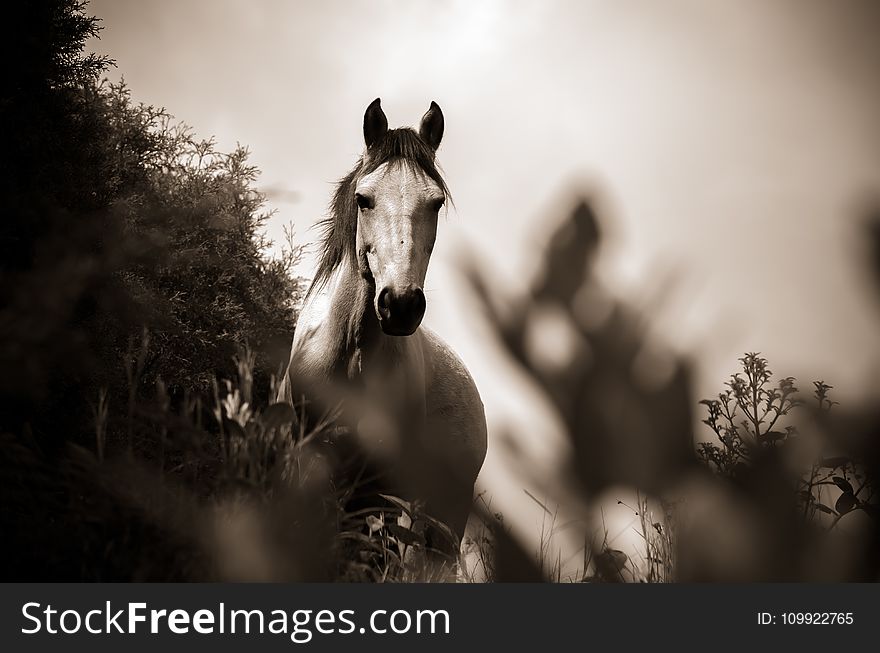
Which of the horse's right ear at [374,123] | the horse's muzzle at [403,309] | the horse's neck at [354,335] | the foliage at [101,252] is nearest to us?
the foliage at [101,252]

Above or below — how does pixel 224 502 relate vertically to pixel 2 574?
above

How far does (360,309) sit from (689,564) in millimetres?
3987

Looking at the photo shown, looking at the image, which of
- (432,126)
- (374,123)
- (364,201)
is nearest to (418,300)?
(364,201)

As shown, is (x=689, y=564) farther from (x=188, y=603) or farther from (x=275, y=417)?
(x=275, y=417)

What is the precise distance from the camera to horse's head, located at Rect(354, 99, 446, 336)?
369 cm

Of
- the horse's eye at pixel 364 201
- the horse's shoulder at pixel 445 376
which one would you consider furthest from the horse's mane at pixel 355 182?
the horse's shoulder at pixel 445 376

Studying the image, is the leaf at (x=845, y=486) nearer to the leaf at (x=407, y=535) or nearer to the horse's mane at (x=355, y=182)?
the leaf at (x=407, y=535)

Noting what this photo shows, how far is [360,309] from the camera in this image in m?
4.48

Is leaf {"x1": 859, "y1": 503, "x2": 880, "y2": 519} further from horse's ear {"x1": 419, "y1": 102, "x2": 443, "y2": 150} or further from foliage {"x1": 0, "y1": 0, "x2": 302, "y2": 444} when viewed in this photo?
horse's ear {"x1": 419, "y1": 102, "x2": 443, "y2": 150}

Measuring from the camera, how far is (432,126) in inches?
200

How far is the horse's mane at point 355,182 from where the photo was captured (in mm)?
4465

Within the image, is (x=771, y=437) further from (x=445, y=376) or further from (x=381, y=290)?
(x=445, y=376)

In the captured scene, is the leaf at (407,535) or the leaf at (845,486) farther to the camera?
the leaf at (407,535)

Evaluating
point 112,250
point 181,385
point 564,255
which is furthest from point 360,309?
point 181,385
